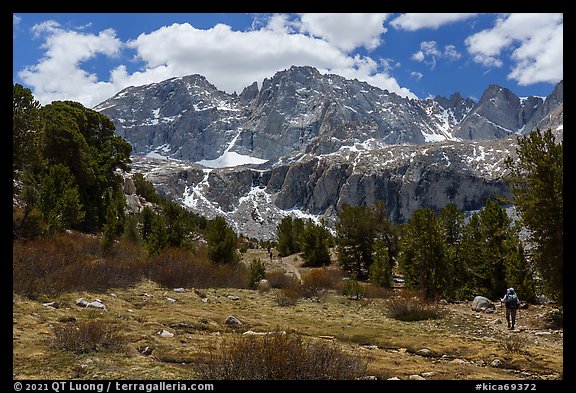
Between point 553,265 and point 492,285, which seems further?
point 492,285

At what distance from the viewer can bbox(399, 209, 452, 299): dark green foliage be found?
2311cm

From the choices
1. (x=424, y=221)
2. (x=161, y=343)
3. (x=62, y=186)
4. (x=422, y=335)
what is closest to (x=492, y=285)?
(x=424, y=221)

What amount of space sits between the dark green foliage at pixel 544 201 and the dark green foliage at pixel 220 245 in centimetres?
1979

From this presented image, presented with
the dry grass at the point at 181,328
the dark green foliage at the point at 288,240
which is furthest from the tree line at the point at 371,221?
the dark green foliage at the point at 288,240

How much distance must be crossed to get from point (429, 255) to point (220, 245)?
14.5 m

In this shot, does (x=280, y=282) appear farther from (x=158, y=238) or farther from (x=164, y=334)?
(x=164, y=334)

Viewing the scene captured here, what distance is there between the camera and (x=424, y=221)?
23.1 metres

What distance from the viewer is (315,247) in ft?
160

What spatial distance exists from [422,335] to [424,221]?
11.7 m

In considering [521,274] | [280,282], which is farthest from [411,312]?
[280,282]

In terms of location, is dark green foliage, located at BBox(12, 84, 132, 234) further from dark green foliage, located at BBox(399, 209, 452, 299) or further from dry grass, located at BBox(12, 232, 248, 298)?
dark green foliage, located at BBox(399, 209, 452, 299)

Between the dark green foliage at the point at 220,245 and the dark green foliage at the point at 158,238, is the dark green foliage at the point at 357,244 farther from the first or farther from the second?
the dark green foliage at the point at 158,238

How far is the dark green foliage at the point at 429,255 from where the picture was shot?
23.1m
